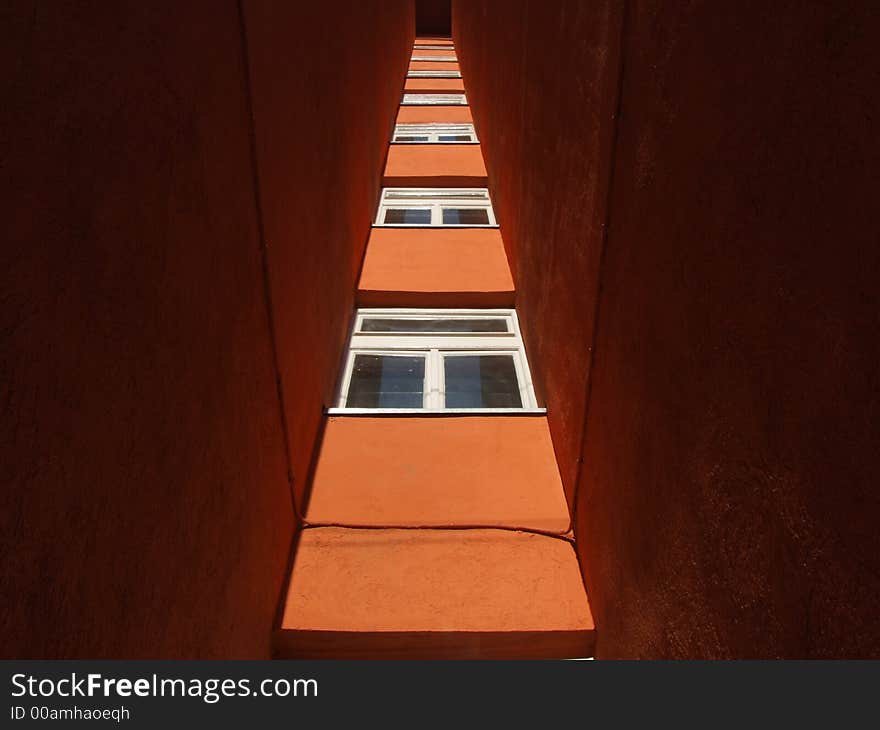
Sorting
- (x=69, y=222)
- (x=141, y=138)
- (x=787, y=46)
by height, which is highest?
(x=787, y=46)

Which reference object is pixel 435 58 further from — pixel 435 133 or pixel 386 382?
pixel 386 382

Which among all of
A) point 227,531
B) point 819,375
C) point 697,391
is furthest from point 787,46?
point 227,531

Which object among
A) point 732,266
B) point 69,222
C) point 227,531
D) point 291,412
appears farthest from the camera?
point 291,412

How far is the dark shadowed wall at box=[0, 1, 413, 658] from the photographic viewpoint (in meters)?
1.48

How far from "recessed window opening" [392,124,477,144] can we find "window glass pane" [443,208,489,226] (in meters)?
2.66

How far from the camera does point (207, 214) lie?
2.54 m

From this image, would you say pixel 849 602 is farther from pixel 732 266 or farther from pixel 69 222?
pixel 69 222

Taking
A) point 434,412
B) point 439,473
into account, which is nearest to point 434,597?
point 439,473

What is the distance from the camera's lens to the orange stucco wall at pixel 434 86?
14148 millimetres

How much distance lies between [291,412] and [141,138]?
2.15 m

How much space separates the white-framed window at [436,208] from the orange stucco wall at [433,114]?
318 cm

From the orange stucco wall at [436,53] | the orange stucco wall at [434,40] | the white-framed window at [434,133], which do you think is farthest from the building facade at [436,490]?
the orange stucco wall at [434,40]

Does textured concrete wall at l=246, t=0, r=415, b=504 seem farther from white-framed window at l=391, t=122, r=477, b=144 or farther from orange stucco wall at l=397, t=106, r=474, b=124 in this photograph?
orange stucco wall at l=397, t=106, r=474, b=124

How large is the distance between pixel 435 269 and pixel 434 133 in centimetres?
546
